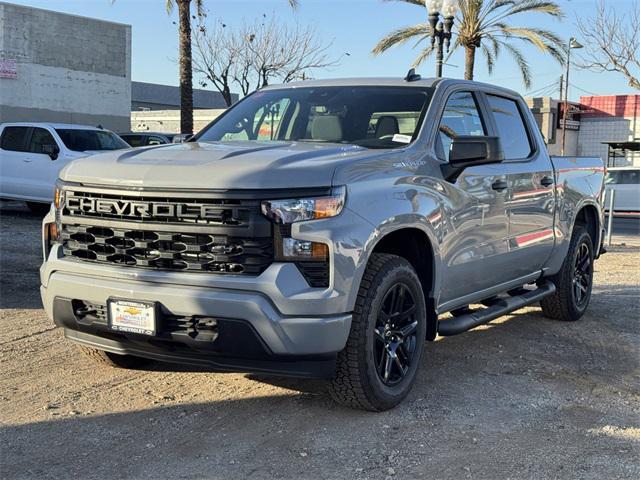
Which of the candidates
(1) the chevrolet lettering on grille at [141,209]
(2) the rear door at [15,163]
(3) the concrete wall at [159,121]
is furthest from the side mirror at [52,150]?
Result: (3) the concrete wall at [159,121]

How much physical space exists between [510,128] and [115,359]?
3.58 meters

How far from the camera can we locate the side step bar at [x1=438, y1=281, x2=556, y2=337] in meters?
4.90

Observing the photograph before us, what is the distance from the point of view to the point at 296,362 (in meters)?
3.79

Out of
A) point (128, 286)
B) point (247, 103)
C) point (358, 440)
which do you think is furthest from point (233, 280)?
point (247, 103)

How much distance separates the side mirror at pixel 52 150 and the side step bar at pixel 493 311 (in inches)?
387

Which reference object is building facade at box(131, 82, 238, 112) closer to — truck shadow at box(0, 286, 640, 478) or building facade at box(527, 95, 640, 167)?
building facade at box(527, 95, 640, 167)

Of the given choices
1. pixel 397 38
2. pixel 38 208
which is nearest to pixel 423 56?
pixel 397 38

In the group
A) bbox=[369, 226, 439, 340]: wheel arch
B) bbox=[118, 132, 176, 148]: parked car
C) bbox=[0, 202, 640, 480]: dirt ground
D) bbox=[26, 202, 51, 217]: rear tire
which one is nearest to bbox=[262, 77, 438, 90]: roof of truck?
bbox=[369, 226, 439, 340]: wheel arch

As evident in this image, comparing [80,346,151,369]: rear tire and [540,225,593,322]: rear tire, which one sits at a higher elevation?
[540,225,593,322]: rear tire

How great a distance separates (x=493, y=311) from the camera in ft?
17.9

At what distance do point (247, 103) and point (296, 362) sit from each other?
2.67 metres

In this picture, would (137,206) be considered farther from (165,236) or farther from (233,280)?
(233,280)

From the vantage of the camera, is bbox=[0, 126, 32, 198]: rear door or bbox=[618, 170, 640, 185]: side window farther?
→ bbox=[618, 170, 640, 185]: side window

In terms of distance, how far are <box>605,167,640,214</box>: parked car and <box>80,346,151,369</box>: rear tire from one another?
850 inches
